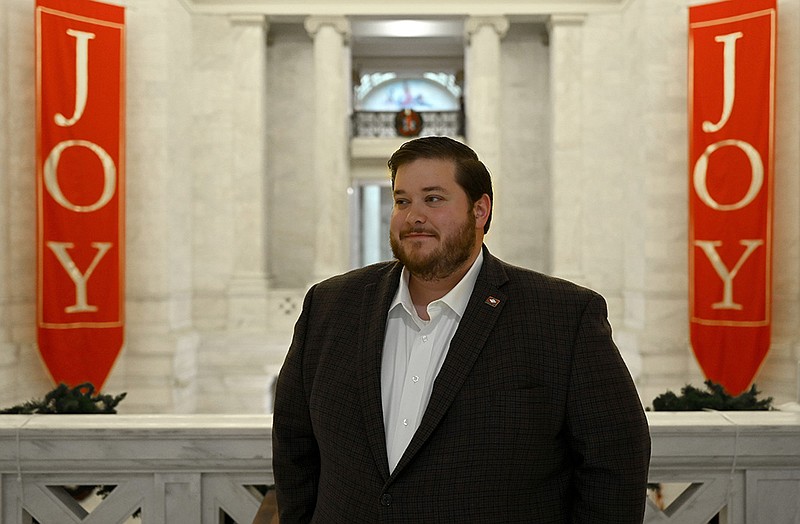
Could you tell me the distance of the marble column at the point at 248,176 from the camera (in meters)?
13.1

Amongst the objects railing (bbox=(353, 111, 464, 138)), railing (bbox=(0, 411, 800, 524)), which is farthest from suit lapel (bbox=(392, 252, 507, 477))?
railing (bbox=(353, 111, 464, 138))

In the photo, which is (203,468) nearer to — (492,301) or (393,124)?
(492,301)

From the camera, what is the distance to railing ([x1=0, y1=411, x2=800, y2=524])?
2.65 metres

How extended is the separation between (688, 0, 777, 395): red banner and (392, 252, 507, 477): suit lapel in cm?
828

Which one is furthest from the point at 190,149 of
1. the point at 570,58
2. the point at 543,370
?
the point at 543,370

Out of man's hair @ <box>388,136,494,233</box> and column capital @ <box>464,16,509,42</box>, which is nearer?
man's hair @ <box>388,136,494,233</box>

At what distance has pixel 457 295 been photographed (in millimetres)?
2070

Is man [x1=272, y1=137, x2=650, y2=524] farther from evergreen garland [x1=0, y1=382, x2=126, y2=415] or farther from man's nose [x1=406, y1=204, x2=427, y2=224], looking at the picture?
evergreen garland [x1=0, y1=382, x2=126, y2=415]

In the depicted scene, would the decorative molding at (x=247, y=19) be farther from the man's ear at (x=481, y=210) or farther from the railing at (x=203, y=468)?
the man's ear at (x=481, y=210)

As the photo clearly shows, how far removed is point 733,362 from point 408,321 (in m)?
8.44

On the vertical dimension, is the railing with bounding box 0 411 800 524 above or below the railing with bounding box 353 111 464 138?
below

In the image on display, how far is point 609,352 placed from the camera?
1923 mm

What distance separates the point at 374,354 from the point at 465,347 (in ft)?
0.84

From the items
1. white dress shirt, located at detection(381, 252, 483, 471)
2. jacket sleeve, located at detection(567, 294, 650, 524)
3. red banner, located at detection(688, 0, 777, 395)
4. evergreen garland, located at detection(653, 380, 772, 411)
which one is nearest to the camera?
jacket sleeve, located at detection(567, 294, 650, 524)
